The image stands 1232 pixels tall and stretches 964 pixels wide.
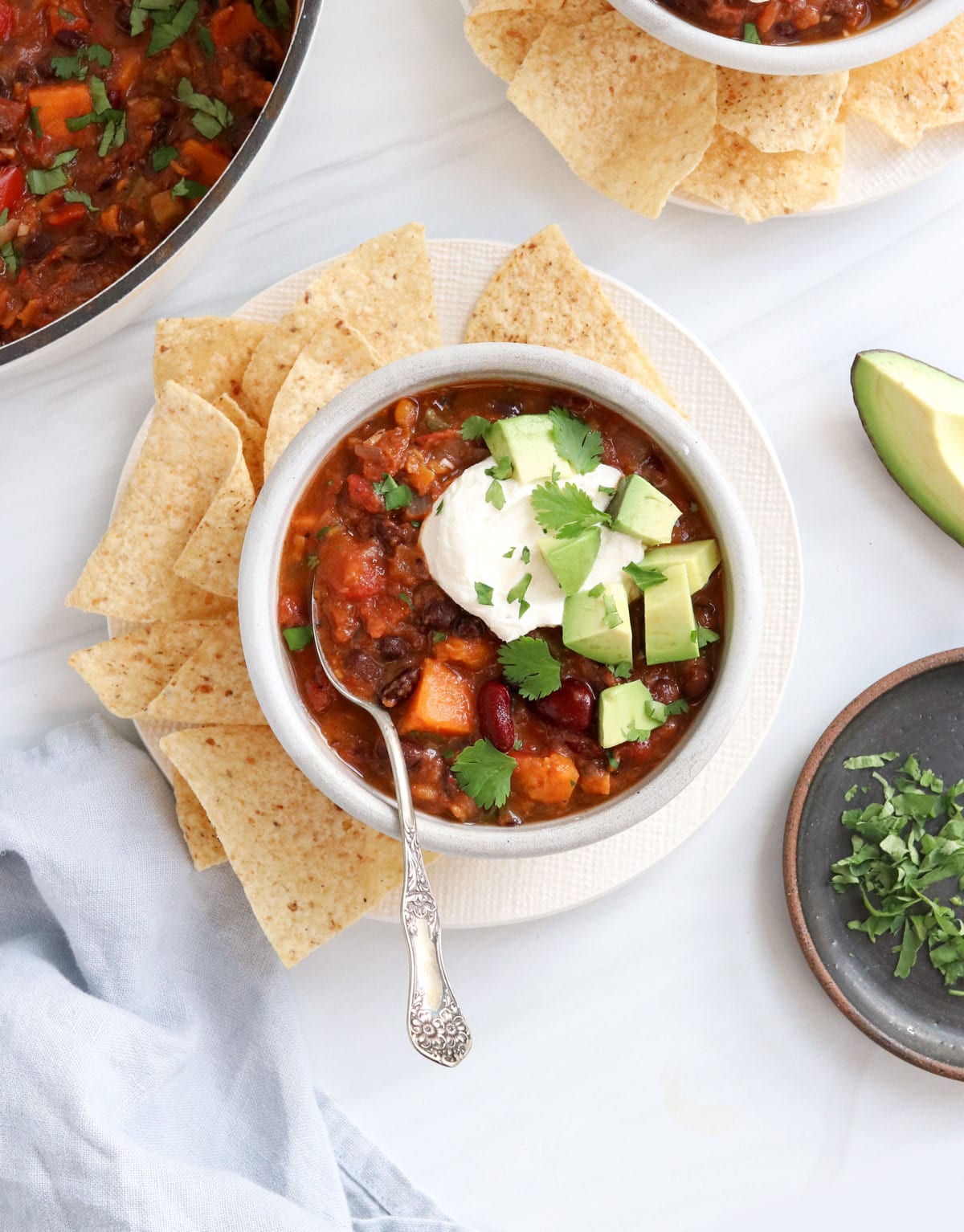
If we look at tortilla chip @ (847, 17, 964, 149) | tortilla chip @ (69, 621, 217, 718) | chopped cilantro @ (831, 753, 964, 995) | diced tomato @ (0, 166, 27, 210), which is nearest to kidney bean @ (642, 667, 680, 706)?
chopped cilantro @ (831, 753, 964, 995)

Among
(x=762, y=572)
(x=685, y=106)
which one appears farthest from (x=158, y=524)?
(x=685, y=106)

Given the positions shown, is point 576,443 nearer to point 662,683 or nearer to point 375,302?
point 662,683

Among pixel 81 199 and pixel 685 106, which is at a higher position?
pixel 81 199

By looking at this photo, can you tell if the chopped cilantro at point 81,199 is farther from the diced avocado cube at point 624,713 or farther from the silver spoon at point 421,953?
the diced avocado cube at point 624,713

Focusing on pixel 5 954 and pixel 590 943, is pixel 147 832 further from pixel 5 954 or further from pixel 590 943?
pixel 590 943

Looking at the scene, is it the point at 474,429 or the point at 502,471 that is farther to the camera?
the point at 474,429

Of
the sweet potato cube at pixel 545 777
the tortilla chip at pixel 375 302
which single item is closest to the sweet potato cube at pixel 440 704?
the sweet potato cube at pixel 545 777

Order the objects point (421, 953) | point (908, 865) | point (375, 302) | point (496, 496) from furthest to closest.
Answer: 1. point (908, 865)
2. point (375, 302)
3. point (421, 953)
4. point (496, 496)
